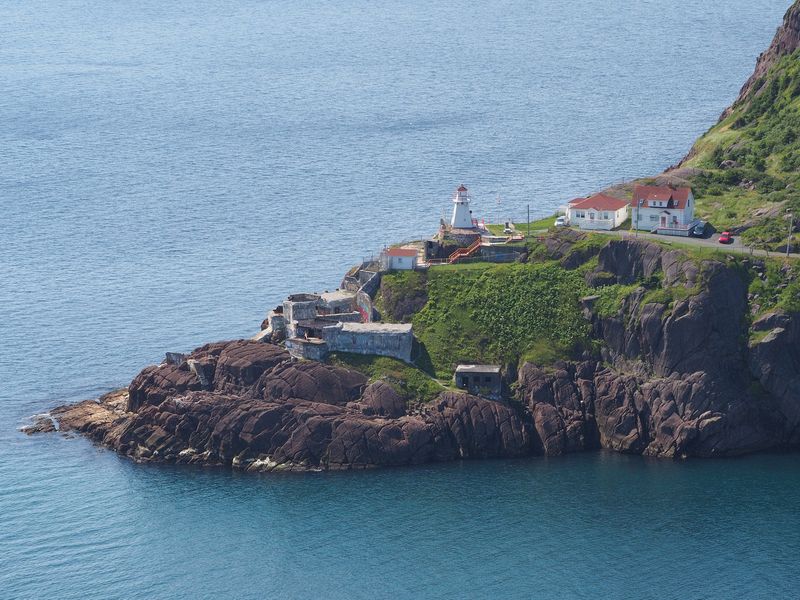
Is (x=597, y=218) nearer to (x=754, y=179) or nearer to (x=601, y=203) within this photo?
(x=601, y=203)

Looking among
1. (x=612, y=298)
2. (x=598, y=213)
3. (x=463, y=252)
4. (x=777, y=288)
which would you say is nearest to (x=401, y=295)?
(x=463, y=252)

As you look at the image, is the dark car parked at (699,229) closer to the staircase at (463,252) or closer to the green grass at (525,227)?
the green grass at (525,227)

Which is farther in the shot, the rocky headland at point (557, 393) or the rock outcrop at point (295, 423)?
the rock outcrop at point (295, 423)

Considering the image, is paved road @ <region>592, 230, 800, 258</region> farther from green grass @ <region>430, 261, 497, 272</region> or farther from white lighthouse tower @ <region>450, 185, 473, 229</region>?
white lighthouse tower @ <region>450, 185, 473, 229</region>

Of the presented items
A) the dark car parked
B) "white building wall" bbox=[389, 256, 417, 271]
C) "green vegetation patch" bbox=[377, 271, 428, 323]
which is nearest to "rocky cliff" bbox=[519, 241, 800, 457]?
the dark car parked

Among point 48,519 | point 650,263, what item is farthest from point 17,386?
point 650,263

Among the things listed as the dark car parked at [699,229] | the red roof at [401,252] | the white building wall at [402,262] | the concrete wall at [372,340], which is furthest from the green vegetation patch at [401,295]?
the dark car parked at [699,229]
